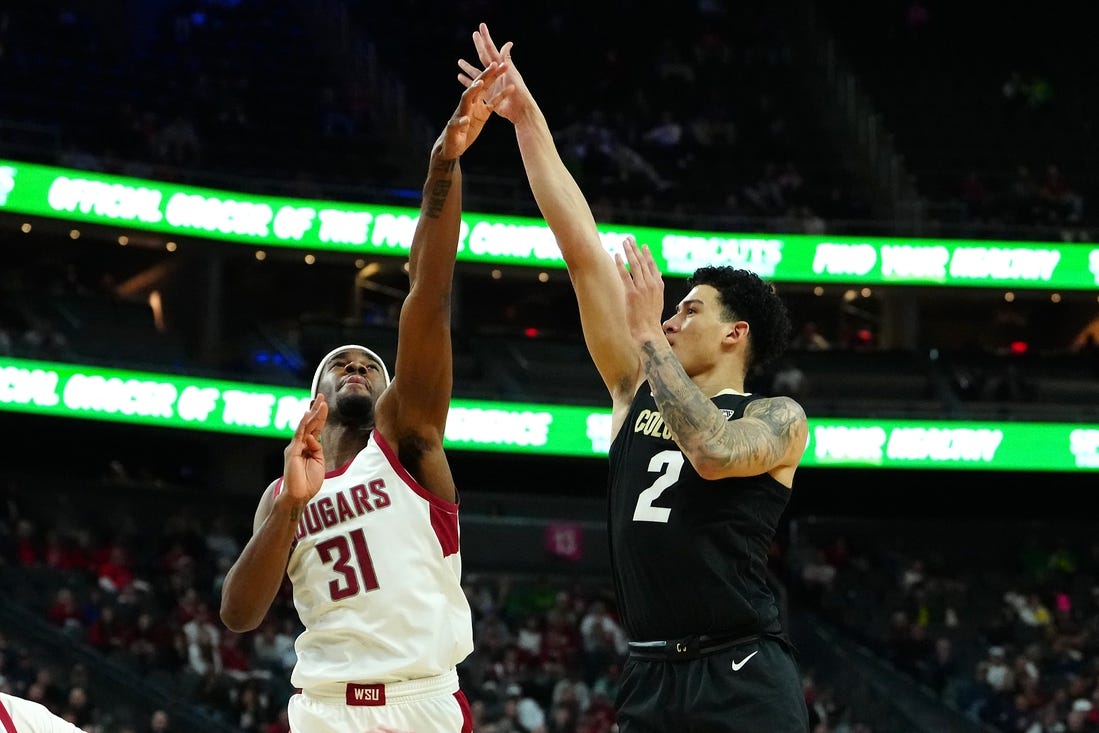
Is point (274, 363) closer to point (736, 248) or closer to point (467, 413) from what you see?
point (467, 413)

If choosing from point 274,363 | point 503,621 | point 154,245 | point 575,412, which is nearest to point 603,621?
point 503,621

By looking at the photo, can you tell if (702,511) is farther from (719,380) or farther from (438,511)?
(438,511)

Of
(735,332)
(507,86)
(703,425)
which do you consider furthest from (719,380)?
(507,86)

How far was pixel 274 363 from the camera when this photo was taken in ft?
73.0

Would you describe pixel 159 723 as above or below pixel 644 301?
below

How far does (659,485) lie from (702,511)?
157 millimetres

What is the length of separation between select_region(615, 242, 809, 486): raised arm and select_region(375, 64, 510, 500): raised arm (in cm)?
89

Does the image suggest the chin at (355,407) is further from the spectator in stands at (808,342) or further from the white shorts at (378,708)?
the spectator in stands at (808,342)

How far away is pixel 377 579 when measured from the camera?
5.09m

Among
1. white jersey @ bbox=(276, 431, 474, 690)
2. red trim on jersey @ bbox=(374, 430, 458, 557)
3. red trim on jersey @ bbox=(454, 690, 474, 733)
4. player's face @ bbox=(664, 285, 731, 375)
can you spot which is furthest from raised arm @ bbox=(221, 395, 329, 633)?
player's face @ bbox=(664, 285, 731, 375)

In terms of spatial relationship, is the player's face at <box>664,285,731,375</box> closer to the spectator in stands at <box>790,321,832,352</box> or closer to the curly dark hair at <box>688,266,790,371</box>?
the curly dark hair at <box>688,266,790,371</box>

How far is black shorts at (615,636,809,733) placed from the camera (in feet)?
14.2

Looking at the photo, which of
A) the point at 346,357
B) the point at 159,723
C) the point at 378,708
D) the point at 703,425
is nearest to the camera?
the point at 703,425

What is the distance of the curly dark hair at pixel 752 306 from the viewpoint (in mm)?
4820
